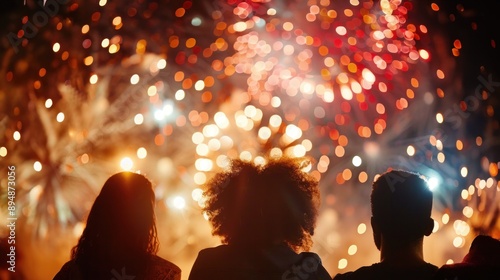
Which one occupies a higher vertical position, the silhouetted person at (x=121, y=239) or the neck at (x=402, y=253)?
the neck at (x=402, y=253)

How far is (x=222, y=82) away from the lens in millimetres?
4836

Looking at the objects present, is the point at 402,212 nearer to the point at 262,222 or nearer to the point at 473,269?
the point at 473,269

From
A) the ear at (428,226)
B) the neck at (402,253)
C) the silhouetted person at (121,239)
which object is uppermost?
the ear at (428,226)

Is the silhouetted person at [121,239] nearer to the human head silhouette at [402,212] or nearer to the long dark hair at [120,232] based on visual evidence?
the long dark hair at [120,232]

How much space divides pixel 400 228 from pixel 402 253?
0.26 feet

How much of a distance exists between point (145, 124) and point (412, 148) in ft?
6.64

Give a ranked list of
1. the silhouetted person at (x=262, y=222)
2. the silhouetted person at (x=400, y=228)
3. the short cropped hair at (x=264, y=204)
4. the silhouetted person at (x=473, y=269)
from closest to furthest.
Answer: the silhouetted person at (x=473, y=269) < the silhouetted person at (x=400, y=228) < the silhouetted person at (x=262, y=222) < the short cropped hair at (x=264, y=204)

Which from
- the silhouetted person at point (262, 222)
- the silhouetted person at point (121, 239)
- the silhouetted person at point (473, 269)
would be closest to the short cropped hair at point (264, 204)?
the silhouetted person at point (262, 222)

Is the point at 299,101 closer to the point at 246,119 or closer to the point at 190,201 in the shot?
the point at 246,119

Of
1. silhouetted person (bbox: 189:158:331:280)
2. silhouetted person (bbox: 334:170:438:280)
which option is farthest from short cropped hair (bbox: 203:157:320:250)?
silhouetted person (bbox: 334:170:438:280)

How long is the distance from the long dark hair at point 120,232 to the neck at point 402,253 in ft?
2.99

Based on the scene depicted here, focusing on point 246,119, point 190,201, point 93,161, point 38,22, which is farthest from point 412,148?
point 38,22

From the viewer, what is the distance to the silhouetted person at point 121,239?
240cm

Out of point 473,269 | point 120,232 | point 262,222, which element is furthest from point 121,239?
point 473,269
